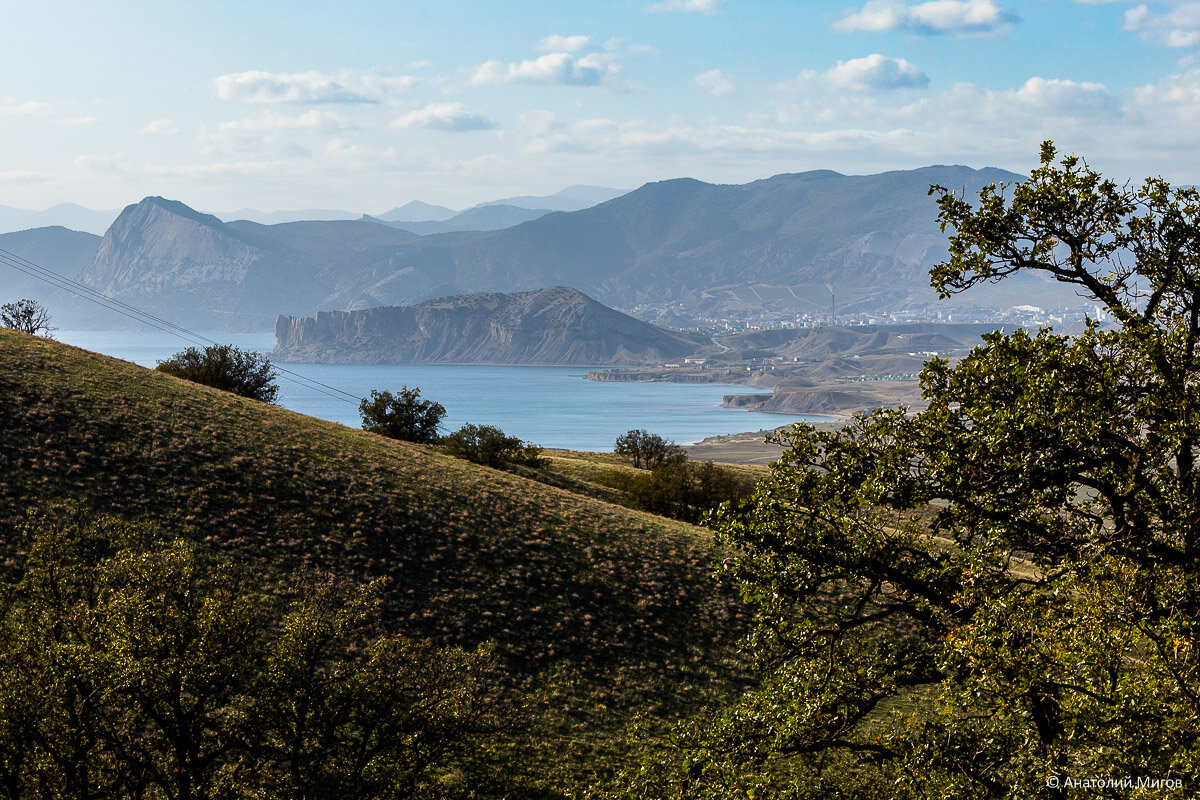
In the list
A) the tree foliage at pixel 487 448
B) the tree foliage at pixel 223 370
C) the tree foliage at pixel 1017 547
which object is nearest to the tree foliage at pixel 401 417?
the tree foliage at pixel 487 448

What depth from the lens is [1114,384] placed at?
11.1 metres

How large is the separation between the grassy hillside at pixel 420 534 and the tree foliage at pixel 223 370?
1530 centimetres

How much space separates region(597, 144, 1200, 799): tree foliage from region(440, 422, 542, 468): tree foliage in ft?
157

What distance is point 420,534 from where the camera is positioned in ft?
122

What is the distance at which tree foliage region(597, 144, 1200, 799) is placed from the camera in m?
9.51

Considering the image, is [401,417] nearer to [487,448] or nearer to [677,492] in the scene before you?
[487,448]

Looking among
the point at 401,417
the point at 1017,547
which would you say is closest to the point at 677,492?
the point at 401,417

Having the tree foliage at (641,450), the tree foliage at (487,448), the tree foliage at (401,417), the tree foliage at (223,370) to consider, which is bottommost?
the tree foliage at (641,450)

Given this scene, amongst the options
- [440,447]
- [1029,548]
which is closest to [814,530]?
[1029,548]

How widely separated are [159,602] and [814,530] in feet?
37.7

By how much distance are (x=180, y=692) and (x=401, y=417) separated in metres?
49.2

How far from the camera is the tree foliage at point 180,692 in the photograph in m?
14.0

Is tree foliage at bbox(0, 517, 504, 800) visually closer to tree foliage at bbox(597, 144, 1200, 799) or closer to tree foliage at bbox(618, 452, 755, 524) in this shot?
tree foliage at bbox(597, 144, 1200, 799)

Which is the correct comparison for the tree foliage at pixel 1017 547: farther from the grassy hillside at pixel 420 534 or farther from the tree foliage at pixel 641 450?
the tree foliage at pixel 641 450
